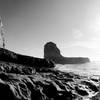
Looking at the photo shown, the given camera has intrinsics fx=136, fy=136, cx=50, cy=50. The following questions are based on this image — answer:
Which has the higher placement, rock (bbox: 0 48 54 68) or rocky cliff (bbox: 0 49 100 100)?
rock (bbox: 0 48 54 68)

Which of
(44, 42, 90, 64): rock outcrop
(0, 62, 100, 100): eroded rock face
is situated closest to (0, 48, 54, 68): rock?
(0, 62, 100, 100): eroded rock face

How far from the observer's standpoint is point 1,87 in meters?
8.67

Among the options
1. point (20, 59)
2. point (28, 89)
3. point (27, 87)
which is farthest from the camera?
point (20, 59)

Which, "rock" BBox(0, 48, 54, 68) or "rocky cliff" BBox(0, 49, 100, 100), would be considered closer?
"rocky cliff" BBox(0, 49, 100, 100)

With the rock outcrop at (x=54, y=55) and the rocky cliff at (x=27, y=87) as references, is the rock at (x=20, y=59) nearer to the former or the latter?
the rocky cliff at (x=27, y=87)

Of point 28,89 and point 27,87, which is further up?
point 27,87

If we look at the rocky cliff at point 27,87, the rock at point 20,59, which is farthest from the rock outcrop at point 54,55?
the rocky cliff at point 27,87

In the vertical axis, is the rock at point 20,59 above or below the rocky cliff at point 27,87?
above

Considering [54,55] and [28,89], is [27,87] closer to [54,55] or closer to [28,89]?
[28,89]

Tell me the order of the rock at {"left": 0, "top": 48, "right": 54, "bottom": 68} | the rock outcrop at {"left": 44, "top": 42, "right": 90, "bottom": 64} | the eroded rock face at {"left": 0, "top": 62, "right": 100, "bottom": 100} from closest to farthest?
the eroded rock face at {"left": 0, "top": 62, "right": 100, "bottom": 100} < the rock at {"left": 0, "top": 48, "right": 54, "bottom": 68} < the rock outcrop at {"left": 44, "top": 42, "right": 90, "bottom": 64}

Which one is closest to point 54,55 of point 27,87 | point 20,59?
point 20,59

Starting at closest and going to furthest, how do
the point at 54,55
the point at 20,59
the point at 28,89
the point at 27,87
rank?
the point at 28,89 → the point at 27,87 → the point at 20,59 → the point at 54,55

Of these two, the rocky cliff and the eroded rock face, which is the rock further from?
the eroded rock face

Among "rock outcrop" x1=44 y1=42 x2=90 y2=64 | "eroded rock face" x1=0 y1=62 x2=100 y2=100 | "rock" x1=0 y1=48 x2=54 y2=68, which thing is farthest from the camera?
"rock outcrop" x1=44 y1=42 x2=90 y2=64
